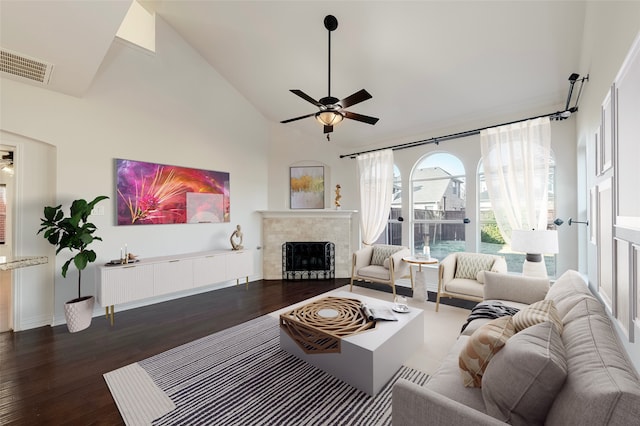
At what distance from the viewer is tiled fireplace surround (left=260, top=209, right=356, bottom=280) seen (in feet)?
18.1

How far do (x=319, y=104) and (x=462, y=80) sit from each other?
2.19m

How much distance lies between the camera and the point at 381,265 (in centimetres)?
467

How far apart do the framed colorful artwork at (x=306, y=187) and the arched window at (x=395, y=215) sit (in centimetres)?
152

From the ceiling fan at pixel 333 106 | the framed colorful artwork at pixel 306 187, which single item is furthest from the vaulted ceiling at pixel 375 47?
the framed colorful artwork at pixel 306 187

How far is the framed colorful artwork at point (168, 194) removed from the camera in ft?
12.4

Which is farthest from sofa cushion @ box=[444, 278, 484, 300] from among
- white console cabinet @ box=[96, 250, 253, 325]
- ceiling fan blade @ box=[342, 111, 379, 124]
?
white console cabinet @ box=[96, 250, 253, 325]

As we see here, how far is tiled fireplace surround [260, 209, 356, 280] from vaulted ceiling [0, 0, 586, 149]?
2079 millimetres

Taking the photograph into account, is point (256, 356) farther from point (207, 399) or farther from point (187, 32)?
point (187, 32)

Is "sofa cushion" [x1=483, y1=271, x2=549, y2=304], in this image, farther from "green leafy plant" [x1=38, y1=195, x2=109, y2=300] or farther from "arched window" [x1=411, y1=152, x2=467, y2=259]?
"green leafy plant" [x1=38, y1=195, x2=109, y2=300]

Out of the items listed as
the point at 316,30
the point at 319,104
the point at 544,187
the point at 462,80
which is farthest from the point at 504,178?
the point at 316,30

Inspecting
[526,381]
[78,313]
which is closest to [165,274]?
[78,313]

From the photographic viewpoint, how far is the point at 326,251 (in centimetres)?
561

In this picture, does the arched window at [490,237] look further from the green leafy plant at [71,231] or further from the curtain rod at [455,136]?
the green leafy plant at [71,231]

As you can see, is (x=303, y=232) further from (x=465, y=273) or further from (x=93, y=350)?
(x=93, y=350)
